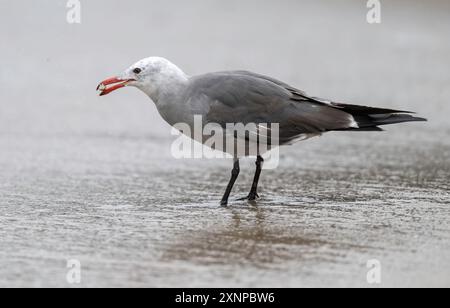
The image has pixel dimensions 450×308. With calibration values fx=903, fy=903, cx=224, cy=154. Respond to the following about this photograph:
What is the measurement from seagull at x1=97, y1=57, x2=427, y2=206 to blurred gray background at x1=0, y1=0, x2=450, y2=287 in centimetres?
46

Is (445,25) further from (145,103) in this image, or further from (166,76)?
(166,76)

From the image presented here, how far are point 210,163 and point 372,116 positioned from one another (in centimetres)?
175

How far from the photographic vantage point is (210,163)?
23.7 feet

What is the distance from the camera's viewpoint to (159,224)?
5105 mm

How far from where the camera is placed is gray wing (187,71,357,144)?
580 centimetres

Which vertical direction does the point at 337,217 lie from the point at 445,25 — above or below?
below

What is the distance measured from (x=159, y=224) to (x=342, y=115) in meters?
1.53

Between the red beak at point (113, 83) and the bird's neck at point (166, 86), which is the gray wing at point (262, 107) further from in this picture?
the red beak at point (113, 83)
